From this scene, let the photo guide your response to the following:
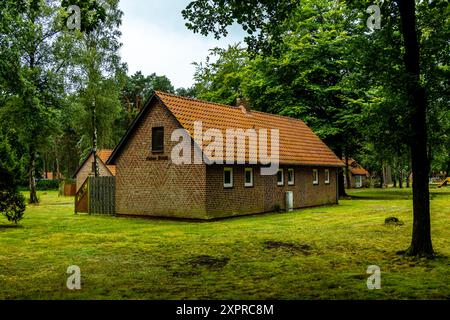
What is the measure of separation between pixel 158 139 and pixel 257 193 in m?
6.04

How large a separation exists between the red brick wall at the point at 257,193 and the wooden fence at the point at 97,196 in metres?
6.88

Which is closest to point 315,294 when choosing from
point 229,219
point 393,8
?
point 393,8

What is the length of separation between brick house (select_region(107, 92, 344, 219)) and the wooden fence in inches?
30.8

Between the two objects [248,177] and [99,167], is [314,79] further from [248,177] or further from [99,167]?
[99,167]

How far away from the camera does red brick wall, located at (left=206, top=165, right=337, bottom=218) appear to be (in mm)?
22005

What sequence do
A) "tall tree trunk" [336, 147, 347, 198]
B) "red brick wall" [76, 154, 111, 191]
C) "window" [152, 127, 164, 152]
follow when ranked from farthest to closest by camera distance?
"red brick wall" [76, 154, 111, 191], "tall tree trunk" [336, 147, 347, 198], "window" [152, 127, 164, 152]

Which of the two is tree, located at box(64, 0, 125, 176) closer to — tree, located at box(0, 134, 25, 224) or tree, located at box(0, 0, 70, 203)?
tree, located at box(0, 0, 70, 203)

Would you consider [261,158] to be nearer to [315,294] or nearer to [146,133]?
[146,133]

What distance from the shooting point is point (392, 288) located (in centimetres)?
832

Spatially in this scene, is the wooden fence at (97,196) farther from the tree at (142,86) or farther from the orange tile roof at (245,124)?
Answer: the tree at (142,86)

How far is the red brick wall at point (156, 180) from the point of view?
2188 centimetres

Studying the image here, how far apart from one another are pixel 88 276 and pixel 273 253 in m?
5.05

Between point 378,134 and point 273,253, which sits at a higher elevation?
point 378,134

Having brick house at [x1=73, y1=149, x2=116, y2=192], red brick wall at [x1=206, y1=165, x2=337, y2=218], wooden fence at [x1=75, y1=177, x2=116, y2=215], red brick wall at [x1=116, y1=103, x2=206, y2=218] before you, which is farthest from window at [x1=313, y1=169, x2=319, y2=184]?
brick house at [x1=73, y1=149, x2=116, y2=192]
